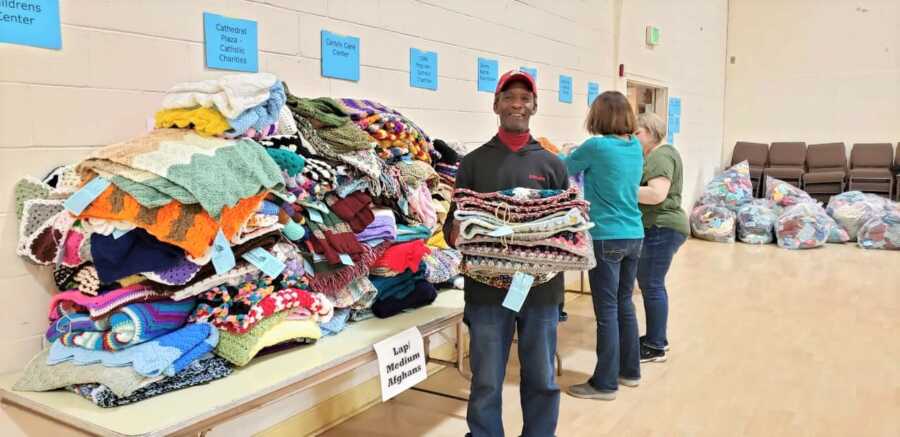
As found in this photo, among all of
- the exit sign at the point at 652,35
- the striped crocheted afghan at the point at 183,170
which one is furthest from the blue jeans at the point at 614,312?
the exit sign at the point at 652,35

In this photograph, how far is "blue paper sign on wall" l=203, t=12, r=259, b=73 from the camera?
82.0 inches

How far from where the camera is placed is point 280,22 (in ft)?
7.66

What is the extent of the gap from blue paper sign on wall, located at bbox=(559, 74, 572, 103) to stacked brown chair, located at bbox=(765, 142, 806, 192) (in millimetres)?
4834

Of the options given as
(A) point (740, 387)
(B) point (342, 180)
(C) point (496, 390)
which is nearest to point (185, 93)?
(B) point (342, 180)

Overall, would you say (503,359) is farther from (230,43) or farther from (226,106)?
(230,43)

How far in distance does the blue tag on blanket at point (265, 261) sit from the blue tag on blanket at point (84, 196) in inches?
15.1

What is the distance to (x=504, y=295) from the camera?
1968 mm

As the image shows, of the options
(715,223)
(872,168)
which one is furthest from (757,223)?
(872,168)

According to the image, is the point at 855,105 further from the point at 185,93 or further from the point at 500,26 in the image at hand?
the point at 185,93

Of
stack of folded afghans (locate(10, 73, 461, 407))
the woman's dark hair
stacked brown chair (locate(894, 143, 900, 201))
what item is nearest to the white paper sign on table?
stack of folded afghans (locate(10, 73, 461, 407))

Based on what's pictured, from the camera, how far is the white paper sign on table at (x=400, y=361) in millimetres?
1943

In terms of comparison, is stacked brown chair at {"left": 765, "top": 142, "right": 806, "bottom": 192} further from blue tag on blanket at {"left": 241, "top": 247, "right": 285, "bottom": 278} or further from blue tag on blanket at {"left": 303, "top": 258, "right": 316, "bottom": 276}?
blue tag on blanket at {"left": 241, "top": 247, "right": 285, "bottom": 278}

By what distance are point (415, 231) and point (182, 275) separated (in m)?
0.90

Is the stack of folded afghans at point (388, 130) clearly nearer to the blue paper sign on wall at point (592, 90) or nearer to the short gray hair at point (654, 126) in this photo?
the short gray hair at point (654, 126)
